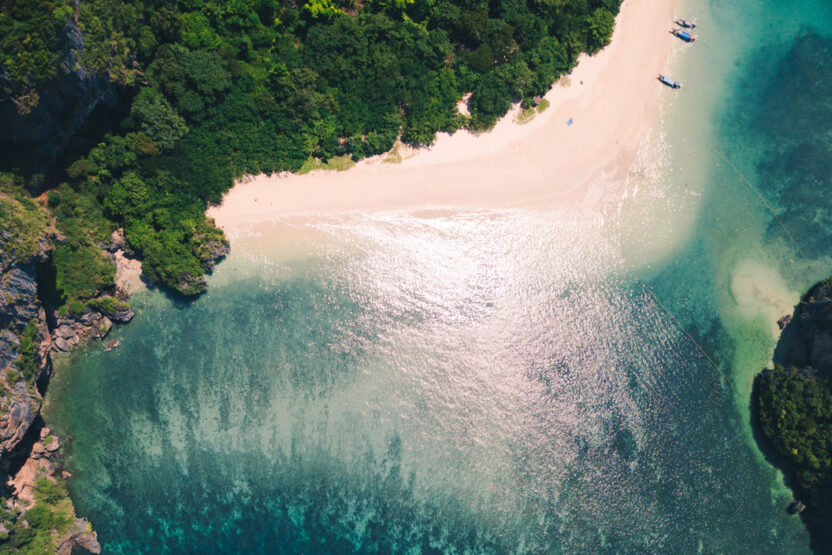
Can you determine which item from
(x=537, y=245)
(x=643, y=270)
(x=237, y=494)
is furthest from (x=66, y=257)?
(x=643, y=270)

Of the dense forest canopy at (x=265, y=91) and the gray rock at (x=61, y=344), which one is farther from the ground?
the dense forest canopy at (x=265, y=91)

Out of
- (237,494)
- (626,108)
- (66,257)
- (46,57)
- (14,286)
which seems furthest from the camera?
(626,108)

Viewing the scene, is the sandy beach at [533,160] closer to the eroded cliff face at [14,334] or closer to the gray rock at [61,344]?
the eroded cliff face at [14,334]

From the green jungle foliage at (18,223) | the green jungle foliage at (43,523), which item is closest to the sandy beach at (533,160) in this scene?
the green jungle foliage at (18,223)

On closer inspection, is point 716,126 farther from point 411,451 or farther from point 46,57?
point 46,57

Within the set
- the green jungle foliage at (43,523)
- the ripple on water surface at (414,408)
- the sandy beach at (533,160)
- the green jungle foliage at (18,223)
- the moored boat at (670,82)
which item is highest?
the moored boat at (670,82)

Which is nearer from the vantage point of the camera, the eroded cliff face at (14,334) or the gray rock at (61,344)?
the eroded cliff face at (14,334)
